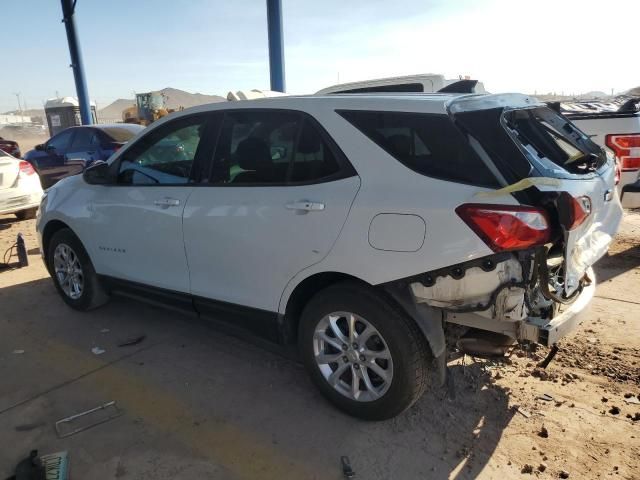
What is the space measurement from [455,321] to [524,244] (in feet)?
1.87

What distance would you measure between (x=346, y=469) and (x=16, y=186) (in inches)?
308

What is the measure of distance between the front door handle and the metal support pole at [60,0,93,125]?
14.4 metres

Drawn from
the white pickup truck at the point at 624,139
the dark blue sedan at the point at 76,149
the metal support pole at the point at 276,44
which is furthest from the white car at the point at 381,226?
the metal support pole at the point at 276,44

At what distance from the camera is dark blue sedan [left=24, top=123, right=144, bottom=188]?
31.9 ft

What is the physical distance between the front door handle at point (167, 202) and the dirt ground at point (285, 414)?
3.88 ft

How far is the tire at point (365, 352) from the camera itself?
8.49ft

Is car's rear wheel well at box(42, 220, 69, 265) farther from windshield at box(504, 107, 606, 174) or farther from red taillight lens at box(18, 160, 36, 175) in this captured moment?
red taillight lens at box(18, 160, 36, 175)

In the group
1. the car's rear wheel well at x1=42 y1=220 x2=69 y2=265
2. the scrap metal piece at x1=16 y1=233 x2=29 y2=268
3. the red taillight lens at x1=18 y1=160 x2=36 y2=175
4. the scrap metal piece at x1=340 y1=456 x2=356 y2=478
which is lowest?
the scrap metal piece at x1=340 y1=456 x2=356 y2=478

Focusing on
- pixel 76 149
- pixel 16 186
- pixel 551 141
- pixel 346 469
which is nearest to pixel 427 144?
pixel 551 141

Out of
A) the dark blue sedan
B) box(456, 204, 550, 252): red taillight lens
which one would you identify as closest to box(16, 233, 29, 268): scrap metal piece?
the dark blue sedan

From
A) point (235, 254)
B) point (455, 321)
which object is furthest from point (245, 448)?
point (455, 321)

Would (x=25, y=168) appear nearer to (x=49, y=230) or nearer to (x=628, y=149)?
(x=49, y=230)

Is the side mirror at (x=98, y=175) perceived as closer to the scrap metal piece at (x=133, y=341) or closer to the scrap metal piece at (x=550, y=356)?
the scrap metal piece at (x=133, y=341)

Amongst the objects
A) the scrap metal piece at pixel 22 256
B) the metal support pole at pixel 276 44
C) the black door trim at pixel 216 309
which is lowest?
the scrap metal piece at pixel 22 256
